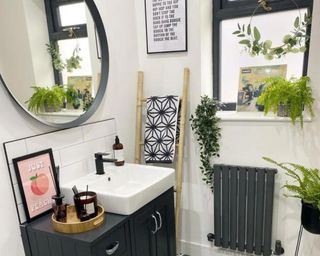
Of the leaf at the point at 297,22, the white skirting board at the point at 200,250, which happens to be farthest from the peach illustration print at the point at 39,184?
the leaf at the point at 297,22

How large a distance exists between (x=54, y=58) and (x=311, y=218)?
1.66 meters

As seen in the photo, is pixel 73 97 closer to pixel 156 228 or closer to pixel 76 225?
pixel 76 225

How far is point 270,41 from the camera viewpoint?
194 cm

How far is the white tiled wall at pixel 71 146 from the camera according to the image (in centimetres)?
132

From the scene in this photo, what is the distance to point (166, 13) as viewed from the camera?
1978 millimetres

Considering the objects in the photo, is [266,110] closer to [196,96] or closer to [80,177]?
[196,96]

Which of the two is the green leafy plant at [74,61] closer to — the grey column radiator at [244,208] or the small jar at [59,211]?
the small jar at [59,211]

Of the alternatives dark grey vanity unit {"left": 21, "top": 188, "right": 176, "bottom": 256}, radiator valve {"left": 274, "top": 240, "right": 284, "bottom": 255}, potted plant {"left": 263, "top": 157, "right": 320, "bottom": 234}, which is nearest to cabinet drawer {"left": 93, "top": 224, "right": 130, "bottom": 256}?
dark grey vanity unit {"left": 21, "top": 188, "right": 176, "bottom": 256}

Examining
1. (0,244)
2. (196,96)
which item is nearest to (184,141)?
(196,96)

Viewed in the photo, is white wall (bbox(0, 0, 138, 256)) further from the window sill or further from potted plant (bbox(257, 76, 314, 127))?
potted plant (bbox(257, 76, 314, 127))

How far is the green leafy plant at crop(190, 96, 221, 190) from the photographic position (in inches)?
77.2

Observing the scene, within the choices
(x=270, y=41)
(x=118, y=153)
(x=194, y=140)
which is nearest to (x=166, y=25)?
(x=270, y=41)

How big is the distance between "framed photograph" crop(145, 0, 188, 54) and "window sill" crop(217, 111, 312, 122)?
1.81 feet

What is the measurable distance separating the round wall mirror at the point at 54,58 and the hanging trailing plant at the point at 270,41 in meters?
0.99
